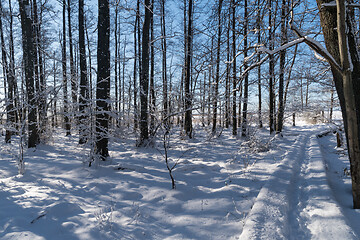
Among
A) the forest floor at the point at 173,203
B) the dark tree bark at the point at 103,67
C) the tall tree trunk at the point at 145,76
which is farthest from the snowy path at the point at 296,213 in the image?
the tall tree trunk at the point at 145,76

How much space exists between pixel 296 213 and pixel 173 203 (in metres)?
1.78

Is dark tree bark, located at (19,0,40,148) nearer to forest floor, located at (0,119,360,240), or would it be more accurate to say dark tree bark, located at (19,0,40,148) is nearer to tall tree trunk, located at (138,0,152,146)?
forest floor, located at (0,119,360,240)

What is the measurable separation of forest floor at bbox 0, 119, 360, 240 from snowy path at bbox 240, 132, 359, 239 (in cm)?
1

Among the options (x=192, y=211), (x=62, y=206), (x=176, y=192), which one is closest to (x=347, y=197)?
(x=192, y=211)

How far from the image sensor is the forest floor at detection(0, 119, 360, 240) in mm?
2168

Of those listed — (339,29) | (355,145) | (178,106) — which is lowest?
(355,145)

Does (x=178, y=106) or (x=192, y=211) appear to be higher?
(x=178, y=106)

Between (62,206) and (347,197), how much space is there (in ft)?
14.6

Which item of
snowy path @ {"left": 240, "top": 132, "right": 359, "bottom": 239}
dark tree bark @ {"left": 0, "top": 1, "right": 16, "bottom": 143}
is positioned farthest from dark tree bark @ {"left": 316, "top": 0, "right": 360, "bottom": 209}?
dark tree bark @ {"left": 0, "top": 1, "right": 16, "bottom": 143}

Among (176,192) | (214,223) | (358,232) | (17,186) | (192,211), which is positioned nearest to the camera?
(358,232)

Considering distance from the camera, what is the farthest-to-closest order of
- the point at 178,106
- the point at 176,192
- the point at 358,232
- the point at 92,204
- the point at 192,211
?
the point at 178,106 → the point at 176,192 → the point at 92,204 → the point at 192,211 → the point at 358,232

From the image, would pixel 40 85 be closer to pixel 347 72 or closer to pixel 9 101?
pixel 9 101

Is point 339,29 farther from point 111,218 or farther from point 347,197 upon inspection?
point 111,218

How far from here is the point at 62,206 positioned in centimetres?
269
